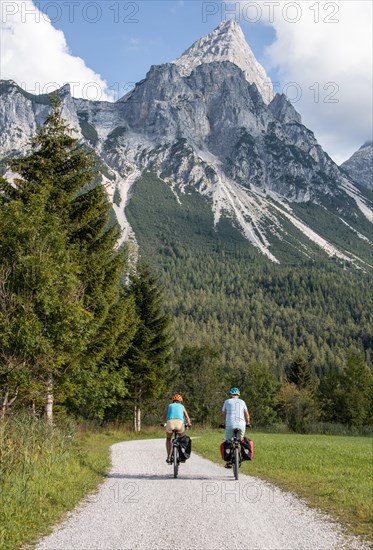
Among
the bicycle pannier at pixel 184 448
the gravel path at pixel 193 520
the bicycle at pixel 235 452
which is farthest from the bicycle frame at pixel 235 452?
the bicycle pannier at pixel 184 448

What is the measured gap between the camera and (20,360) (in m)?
14.1

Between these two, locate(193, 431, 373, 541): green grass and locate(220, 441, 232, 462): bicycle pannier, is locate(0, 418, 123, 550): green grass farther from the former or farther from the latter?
locate(193, 431, 373, 541): green grass

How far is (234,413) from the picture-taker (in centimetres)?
1305

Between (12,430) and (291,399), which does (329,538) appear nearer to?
(12,430)

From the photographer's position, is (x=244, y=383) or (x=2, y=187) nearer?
(x=2, y=187)

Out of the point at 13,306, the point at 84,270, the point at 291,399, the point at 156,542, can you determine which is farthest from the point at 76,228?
the point at 291,399

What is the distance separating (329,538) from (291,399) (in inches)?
2949

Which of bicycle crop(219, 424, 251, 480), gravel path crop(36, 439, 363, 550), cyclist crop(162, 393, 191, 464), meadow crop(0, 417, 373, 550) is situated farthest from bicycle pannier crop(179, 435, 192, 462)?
meadow crop(0, 417, 373, 550)

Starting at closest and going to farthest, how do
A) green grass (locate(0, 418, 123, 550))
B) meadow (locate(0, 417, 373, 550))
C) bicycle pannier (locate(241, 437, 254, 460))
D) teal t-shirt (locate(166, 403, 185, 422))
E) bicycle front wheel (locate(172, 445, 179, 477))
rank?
1. green grass (locate(0, 418, 123, 550))
2. meadow (locate(0, 417, 373, 550))
3. bicycle pannier (locate(241, 437, 254, 460))
4. bicycle front wheel (locate(172, 445, 179, 477))
5. teal t-shirt (locate(166, 403, 185, 422))

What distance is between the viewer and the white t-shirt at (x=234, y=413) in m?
12.9

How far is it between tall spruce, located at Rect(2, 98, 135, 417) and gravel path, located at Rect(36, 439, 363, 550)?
844 cm

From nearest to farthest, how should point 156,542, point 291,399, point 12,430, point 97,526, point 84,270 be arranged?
point 156,542
point 97,526
point 12,430
point 84,270
point 291,399

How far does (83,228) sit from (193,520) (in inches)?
584

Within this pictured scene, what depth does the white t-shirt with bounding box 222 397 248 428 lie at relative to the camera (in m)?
12.9
